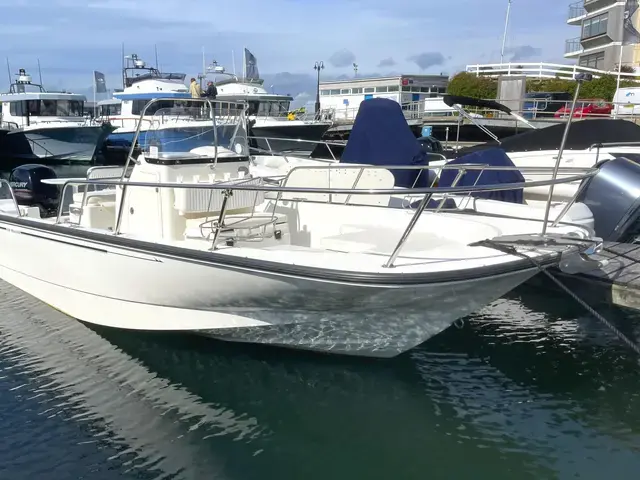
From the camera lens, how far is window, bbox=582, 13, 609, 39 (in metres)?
44.2

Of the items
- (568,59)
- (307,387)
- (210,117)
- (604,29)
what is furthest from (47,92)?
(568,59)

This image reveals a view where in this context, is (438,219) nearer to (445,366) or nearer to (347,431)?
(445,366)

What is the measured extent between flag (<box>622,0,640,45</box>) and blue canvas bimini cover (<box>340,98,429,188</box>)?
40.3m

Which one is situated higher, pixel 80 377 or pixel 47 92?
pixel 47 92

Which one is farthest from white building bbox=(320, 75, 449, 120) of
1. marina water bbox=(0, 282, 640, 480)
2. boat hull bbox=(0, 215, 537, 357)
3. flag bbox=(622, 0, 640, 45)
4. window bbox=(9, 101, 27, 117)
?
boat hull bbox=(0, 215, 537, 357)

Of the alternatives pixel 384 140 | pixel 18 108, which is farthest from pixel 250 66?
pixel 384 140

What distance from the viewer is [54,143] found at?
2728 cm

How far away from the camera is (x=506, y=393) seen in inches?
212

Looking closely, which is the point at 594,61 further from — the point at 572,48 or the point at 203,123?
the point at 203,123

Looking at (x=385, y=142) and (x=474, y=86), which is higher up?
(x=474, y=86)

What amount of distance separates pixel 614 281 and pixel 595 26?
4484cm

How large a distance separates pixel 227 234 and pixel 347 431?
6.46 ft

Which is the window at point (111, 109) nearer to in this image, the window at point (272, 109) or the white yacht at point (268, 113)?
the white yacht at point (268, 113)

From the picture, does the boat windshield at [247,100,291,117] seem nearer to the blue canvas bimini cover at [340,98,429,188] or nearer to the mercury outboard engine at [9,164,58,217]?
the blue canvas bimini cover at [340,98,429,188]
